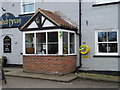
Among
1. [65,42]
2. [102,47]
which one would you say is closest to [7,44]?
[65,42]

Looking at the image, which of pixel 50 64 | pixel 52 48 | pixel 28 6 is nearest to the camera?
pixel 50 64

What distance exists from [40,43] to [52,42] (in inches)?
36.3

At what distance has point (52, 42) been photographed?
11453mm

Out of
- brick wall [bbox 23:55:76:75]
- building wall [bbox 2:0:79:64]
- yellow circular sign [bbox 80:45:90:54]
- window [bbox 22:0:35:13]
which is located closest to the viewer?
brick wall [bbox 23:55:76:75]

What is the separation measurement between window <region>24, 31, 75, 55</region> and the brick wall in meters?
0.37

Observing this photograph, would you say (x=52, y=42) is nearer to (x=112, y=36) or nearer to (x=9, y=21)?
(x=112, y=36)

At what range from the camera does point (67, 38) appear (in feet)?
38.3

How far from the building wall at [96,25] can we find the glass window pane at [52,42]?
6.33ft

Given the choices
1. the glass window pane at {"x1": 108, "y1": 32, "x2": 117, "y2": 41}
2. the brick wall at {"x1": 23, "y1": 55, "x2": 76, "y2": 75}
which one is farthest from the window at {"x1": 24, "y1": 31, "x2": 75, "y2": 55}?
the glass window pane at {"x1": 108, "y1": 32, "x2": 117, "y2": 41}

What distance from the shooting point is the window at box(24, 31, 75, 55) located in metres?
11.3

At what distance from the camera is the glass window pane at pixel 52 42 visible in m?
11.4

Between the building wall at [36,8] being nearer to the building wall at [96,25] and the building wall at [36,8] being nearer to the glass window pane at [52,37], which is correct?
the building wall at [96,25]

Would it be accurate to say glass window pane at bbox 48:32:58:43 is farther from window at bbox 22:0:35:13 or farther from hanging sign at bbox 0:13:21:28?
hanging sign at bbox 0:13:21:28

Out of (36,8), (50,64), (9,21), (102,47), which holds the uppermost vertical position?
(36,8)
